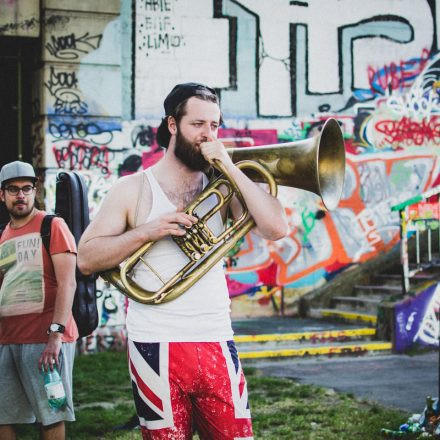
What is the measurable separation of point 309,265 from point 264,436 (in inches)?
231

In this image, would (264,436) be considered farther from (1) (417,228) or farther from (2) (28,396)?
(1) (417,228)

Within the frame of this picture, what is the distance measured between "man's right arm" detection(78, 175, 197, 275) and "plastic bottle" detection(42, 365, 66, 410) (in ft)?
3.64

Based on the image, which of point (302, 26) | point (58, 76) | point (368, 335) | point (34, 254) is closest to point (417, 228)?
point (368, 335)

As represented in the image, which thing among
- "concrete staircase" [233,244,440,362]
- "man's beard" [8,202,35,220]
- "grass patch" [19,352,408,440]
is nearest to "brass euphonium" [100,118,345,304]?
"man's beard" [8,202,35,220]

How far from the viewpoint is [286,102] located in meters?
11.2

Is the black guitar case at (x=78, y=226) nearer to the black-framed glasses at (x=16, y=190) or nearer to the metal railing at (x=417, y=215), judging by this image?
the black-framed glasses at (x=16, y=190)

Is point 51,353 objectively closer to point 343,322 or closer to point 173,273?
point 173,273

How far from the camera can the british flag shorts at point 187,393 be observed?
2865 millimetres

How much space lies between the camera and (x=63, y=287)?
160 inches

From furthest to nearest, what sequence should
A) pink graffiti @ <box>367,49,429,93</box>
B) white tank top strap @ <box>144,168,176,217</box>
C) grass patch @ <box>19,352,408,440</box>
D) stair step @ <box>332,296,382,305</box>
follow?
Result: pink graffiti @ <box>367,49,429,93</box> < stair step @ <box>332,296,382,305</box> < grass patch @ <box>19,352,408,440</box> < white tank top strap @ <box>144,168,176,217</box>

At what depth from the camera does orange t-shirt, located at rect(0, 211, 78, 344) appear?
4121mm

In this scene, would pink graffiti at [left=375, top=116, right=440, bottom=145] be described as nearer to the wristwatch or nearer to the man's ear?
the wristwatch

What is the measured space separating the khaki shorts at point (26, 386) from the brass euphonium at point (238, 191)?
1.22 m

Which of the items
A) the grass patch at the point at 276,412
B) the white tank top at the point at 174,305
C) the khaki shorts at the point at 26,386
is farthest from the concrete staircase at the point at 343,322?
the white tank top at the point at 174,305
